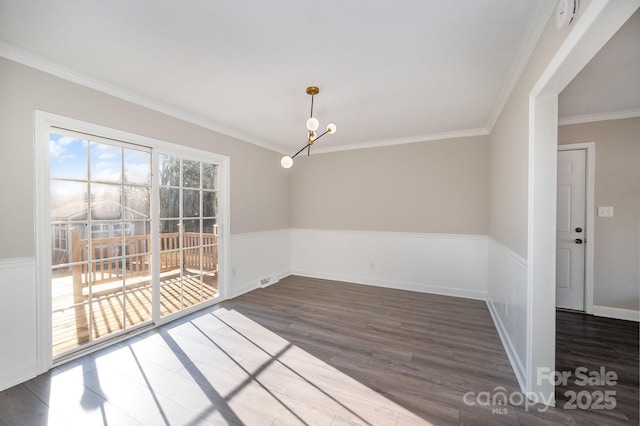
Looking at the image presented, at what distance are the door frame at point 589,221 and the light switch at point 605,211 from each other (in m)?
0.07

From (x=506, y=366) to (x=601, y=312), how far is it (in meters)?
2.12

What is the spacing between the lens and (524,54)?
1891 mm

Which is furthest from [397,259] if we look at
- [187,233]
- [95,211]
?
[95,211]

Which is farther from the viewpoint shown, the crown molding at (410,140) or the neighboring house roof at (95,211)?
the crown molding at (410,140)

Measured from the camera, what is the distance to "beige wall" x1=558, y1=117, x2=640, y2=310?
2.96 meters

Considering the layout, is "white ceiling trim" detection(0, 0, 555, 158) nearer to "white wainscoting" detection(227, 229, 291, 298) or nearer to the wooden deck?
"white wainscoting" detection(227, 229, 291, 298)

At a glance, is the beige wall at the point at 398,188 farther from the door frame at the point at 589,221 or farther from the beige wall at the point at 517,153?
the door frame at the point at 589,221

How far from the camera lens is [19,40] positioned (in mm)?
1775

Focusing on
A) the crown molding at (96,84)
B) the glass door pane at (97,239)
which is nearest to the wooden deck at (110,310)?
the glass door pane at (97,239)

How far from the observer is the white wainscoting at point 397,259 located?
12.5 feet

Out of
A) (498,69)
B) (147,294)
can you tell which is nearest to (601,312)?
(498,69)

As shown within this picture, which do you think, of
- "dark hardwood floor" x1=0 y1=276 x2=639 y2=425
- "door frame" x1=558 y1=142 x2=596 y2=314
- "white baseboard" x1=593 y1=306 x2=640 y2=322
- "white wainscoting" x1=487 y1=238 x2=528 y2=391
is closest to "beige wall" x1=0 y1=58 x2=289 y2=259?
"dark hardwood floor" x1=0 y1=276 x2=639 y2=425

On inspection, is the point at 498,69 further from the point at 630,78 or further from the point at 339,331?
the point at 339,331

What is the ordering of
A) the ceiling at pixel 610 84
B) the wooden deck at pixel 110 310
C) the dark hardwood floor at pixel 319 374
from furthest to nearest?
the wooden deck at pixel 110 310, the ceiling at pixel 610 84, the dark hardwood floor at pixel 319 374
